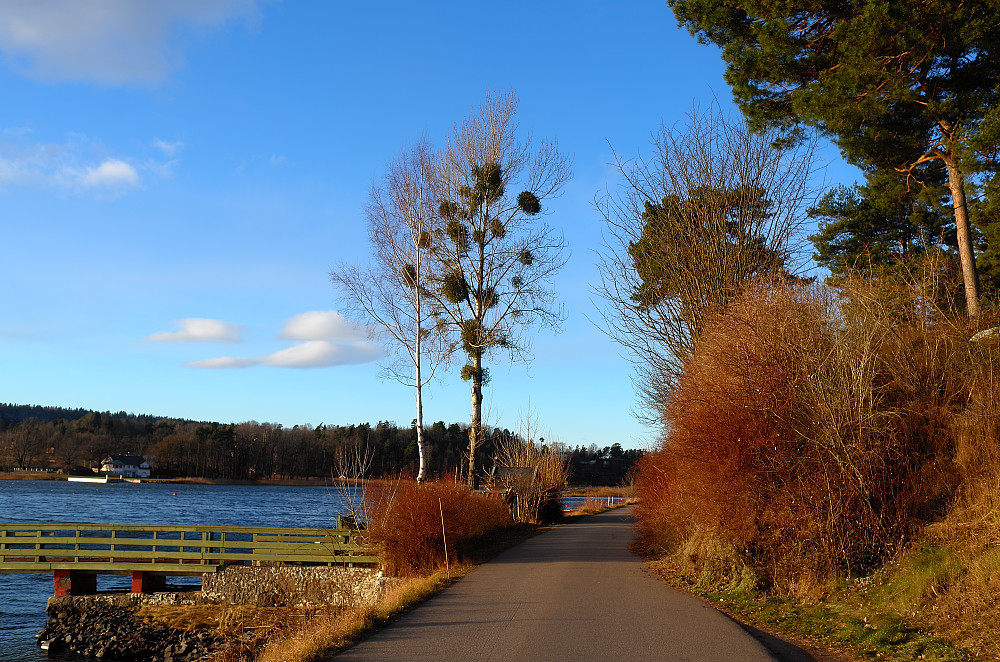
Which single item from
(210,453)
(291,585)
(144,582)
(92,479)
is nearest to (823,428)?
(291,585)

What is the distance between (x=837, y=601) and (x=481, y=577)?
21.5 ft

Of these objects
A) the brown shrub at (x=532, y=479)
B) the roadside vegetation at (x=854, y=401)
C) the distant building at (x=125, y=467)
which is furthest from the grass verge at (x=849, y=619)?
the distant building at (x=125, y=467)

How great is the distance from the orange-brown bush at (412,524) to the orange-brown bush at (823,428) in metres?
6.23

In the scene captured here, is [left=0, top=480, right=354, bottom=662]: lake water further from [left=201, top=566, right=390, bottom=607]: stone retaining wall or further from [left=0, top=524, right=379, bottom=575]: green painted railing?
[left=201, top=566, right=390, bottom=607]: stone retaining wall

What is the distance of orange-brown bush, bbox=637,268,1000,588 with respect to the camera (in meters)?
11.8

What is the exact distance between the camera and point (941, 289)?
16297 mm

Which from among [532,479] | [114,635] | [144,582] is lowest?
[114,635]

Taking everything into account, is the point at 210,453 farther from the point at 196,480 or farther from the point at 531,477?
the point at 531,477

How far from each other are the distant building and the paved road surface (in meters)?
119

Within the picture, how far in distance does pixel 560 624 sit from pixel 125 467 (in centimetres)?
12615

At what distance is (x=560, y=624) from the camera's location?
9719mm

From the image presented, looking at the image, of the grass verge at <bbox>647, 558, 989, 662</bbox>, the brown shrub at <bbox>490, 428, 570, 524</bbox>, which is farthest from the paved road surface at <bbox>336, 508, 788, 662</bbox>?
the brown shrub at <bbox>490, 428, 570, 524</bbox>

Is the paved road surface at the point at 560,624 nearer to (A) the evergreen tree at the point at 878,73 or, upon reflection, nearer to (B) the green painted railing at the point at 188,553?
(B) the green painted railing at the point at 188,553

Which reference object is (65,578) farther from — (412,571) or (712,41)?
(712,41)
